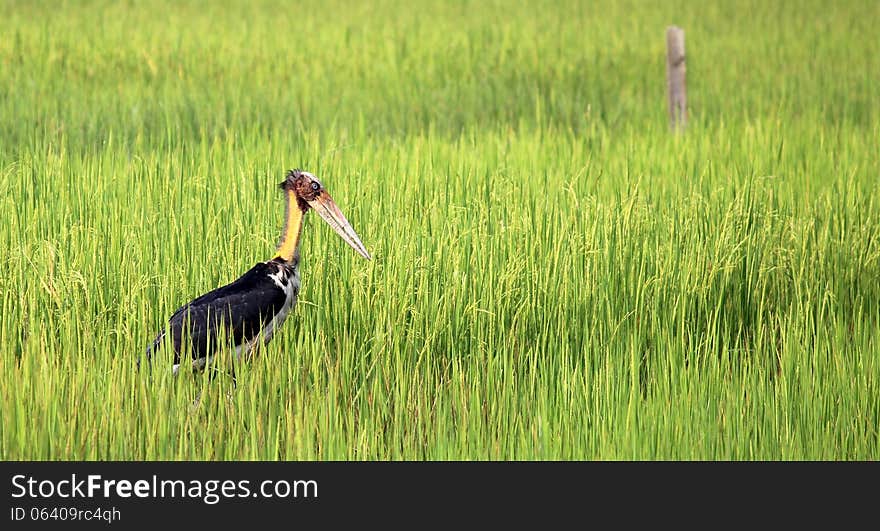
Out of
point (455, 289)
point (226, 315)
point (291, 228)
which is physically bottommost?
point (226, 315)

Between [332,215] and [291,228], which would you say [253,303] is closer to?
[291,228]

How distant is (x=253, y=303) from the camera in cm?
412

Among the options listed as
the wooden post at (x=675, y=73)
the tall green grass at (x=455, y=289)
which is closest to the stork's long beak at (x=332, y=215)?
the tall green grass at (x=455, y=289)

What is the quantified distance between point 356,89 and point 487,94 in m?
1.27

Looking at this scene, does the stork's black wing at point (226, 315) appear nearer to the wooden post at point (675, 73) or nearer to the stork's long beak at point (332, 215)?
the stork's long beak at point (332, 215)

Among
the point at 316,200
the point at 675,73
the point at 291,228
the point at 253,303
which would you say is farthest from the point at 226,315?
the point at 675,73

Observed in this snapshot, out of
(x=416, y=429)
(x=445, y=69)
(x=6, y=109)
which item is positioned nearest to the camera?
(x=416, y=429)

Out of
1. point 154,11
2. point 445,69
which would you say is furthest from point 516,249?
point 154,11

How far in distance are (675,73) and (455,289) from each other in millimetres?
5814

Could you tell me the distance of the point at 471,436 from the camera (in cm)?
373

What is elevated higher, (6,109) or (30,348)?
(6,109)

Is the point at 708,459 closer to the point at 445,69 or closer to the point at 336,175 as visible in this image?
the point at 336,175

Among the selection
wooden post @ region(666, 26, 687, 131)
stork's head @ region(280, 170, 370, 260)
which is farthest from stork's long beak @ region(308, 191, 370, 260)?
wooden post @ region(666, 26, 687, 131)

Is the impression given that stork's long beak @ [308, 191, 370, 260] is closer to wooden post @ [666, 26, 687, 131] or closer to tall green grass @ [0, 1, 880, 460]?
tall green grass @ [0, 1, 880, 460]
